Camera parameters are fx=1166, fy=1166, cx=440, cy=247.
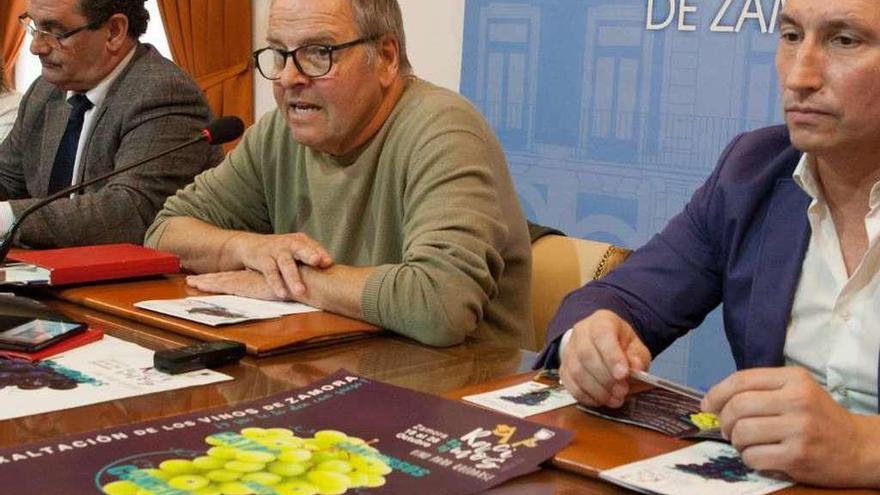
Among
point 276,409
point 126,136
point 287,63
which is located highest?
point 287,63

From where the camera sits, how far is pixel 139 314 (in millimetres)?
1758

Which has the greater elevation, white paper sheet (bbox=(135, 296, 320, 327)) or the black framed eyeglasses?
the black framed eyeglasses

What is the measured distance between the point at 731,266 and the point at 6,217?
1.59 m

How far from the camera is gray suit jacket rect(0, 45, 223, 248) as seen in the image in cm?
259

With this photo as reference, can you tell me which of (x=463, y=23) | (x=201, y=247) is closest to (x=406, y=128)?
(x=201, y=247)

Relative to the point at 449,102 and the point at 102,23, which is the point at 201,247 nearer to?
the point at 449,102

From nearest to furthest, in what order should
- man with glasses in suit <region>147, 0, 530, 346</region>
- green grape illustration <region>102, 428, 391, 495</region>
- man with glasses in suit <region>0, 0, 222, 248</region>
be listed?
green grape illustration <region>102, 428, 391, 495</region>
man with glasses in suit <region>147, 0, 530, 346</region>
man with glasses in suit <region>0, 0, 222, 248</region>

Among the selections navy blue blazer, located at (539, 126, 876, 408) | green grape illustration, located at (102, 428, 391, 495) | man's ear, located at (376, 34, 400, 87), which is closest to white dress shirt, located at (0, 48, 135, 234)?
man's ear, located at (376, 34, 400, 87)

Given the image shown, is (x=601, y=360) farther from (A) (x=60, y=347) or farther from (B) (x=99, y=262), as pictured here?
(B) (x=99, y=262)

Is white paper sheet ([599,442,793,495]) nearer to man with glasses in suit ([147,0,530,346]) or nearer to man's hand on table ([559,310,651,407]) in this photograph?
man's hand on table ([559,310,651,407])

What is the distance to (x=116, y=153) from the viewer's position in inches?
113

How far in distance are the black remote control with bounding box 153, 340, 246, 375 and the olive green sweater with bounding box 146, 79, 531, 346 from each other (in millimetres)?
302

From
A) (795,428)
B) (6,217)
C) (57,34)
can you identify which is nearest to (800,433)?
(795,428)

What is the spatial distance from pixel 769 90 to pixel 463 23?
1.21m
